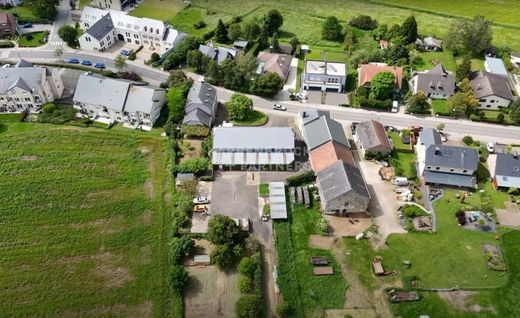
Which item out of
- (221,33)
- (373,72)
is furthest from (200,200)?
(221,33)

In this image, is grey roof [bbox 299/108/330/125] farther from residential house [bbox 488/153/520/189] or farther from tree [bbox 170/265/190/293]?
tree [bbox 170/265/190/293]

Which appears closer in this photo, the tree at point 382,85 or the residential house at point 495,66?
the tree at point 382,85

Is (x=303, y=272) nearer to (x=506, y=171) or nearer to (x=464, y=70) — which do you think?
(x=506, y=171)

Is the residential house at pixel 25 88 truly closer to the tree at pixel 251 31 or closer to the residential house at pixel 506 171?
the tree at pixel 251 31

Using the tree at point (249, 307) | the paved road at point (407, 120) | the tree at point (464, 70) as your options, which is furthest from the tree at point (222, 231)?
the tree at point (464, 70)

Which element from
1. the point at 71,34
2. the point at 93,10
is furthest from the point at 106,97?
the point at 93,10
